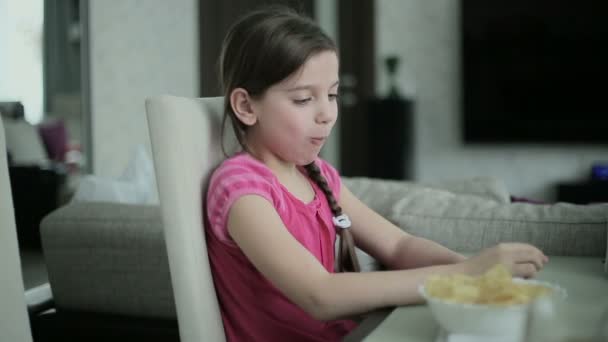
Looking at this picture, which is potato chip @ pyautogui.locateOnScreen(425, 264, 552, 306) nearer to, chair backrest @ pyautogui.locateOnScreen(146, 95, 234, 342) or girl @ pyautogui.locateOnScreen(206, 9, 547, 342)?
girl @ pyautogui.locateOnScreen(206, 9, 547, 342)

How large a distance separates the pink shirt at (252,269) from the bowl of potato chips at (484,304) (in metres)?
0.41

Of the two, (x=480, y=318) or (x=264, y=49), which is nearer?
(x=480, y=318)

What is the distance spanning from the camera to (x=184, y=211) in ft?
3.40

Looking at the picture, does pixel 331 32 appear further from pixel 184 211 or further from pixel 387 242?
pixel 184 211

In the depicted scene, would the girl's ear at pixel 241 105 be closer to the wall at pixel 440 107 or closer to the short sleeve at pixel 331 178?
the short sleeve at pixel 331 178

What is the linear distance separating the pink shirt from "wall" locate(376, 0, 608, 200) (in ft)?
15.1

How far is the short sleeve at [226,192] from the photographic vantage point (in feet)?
3.56

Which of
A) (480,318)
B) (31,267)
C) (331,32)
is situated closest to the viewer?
(480,318)

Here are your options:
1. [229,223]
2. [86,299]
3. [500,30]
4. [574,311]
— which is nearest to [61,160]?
[86,299]

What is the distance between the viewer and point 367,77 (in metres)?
5.95

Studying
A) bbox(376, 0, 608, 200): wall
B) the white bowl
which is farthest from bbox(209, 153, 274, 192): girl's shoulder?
bbox(376, 0, 608, 200): wall

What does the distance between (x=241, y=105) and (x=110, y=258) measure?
829 millimetres

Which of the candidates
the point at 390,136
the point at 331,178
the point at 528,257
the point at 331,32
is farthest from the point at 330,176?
the point at 331,32

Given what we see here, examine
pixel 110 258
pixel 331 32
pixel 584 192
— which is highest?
pixel 331 32
